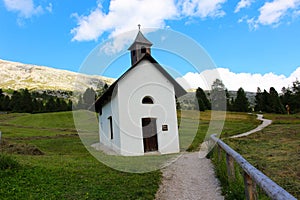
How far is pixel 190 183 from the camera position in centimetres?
800

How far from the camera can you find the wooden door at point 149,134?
18.4 metres

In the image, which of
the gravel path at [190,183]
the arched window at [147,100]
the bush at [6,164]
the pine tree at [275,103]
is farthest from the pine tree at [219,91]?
the pine tree at [275,103]

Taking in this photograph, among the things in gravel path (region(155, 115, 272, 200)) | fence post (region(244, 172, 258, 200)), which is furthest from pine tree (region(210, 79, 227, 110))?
fence post (region(244, 172, 258, 200))

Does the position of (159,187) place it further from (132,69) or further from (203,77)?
(132,69)

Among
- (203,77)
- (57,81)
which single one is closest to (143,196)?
(203,77)

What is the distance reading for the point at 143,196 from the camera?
21.0 ft

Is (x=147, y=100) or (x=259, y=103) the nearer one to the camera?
(x=147, y=100)

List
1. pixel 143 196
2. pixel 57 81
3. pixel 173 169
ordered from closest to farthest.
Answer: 1. pixel 143 196
2. pixel 173 169
3. pixel 57 81

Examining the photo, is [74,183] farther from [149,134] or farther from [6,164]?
[149,134]

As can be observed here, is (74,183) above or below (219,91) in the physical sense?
below

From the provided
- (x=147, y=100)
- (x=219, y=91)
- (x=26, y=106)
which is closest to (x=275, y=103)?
(x=219, y=91)

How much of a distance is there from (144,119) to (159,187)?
36.9ft

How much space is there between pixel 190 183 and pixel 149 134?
419 inches

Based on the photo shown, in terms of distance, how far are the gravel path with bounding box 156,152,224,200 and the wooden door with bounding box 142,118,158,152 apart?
7547mm
